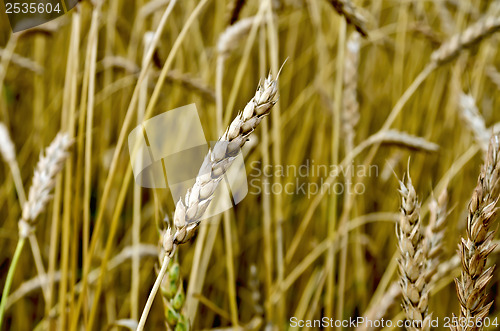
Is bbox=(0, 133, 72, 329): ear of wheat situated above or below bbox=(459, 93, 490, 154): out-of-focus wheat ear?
below

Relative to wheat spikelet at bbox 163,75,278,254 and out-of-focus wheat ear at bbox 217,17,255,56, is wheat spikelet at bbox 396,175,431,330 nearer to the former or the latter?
wheat spikelet at bbox 163,75,278,254

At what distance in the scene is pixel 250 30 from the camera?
60 centimetres

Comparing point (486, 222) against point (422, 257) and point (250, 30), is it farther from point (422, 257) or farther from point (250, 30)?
point (250, 30)

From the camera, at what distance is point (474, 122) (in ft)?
1.78

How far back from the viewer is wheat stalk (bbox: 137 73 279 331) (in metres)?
0.21

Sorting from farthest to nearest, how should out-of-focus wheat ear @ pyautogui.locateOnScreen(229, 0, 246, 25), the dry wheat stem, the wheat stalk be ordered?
the dry wheat stem < out-of-focus wheat ear @ pyautogui.locateOnScreen(229, 0, 246, 25) < the wheat stalk

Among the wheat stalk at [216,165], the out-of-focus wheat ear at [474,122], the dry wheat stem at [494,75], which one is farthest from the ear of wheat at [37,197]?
the dry wheat stem at [494,75]

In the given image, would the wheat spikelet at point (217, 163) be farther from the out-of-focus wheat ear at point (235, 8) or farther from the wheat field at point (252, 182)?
the out-of-focus wheat ear at point (235, 8)

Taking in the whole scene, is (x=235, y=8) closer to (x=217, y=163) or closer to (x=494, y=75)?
(x=217, y=163)

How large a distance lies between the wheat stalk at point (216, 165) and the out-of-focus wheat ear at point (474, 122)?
14.9 inches

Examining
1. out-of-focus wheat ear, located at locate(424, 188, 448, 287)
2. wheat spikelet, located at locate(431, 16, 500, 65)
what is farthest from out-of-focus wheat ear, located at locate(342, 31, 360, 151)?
out-of-focus wheat ear, located at locate(424, 188, 448, 287)

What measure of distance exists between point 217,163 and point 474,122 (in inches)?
17.5

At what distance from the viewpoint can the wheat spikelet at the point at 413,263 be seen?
276mm

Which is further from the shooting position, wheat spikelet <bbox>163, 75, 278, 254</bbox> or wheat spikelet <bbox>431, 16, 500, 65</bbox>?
wheat spikelet <bbox>431, 16, 500, 65</bbox>
